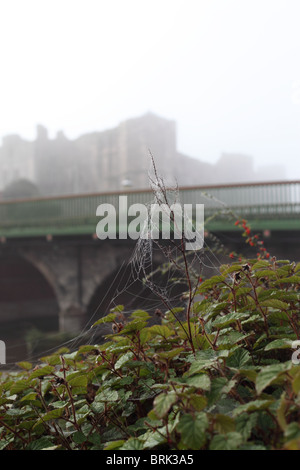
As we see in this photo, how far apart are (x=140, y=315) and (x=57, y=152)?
5672 centimetres

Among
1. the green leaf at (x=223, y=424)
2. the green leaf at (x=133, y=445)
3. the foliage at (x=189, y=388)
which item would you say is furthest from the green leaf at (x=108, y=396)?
the green leaf at (x=223, y=424)

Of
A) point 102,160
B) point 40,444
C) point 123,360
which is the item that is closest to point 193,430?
point 123,360

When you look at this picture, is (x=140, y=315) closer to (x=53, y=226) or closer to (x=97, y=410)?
(x=97, y=410)

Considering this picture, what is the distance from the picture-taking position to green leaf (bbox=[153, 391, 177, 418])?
4.51 ft

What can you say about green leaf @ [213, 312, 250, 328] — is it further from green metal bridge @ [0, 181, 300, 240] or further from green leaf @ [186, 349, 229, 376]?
green metal bridge @ [0, 181, 300, 240]

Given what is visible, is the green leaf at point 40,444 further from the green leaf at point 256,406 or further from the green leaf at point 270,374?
the green leaf at point 270,374

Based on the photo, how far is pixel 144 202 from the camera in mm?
11023

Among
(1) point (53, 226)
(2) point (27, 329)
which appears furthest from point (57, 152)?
(1) point (53, 226)

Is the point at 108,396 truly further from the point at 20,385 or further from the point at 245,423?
the point at 245,423

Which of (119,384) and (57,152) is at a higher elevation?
(57,152)

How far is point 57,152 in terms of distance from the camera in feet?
187

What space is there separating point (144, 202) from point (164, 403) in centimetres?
970

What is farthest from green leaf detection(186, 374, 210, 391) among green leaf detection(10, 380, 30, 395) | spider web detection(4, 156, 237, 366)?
green leaf detection(10, 380, 30, 395)

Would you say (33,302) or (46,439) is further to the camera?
(33,302)
